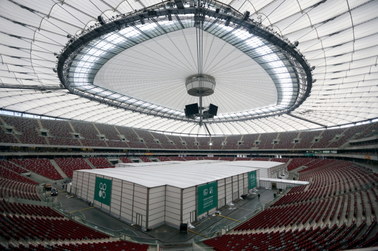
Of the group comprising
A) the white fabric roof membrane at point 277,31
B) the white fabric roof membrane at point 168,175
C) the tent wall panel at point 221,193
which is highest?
the white fabric roof membrane at point 277,31

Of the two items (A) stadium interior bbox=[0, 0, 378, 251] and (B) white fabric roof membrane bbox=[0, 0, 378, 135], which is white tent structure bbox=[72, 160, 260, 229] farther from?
(B) white fabric roof membrane bbox=[0, 0, 378, 135]

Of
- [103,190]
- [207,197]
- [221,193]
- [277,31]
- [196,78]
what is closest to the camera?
[277,31]

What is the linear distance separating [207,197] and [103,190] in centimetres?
1293

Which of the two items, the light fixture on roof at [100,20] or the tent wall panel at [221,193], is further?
the tent wall panel at [221,193]

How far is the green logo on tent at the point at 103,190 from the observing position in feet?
74.8

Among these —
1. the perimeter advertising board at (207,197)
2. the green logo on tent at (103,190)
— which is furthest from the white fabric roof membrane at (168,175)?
the green logo on tent at (103,190)

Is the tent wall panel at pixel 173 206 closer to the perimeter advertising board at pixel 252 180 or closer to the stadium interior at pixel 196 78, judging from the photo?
the stadium interior at pixel 196 78

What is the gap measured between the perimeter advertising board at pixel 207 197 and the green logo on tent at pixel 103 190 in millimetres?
10711

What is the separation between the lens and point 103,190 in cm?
2377

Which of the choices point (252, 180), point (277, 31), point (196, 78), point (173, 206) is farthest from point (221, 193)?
point (277, 31)

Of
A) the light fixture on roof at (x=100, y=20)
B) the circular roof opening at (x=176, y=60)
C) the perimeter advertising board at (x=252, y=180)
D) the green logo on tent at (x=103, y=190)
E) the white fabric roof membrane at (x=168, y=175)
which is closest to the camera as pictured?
the light fixture on roof at (x=100, y=20)

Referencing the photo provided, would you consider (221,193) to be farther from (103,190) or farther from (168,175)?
(103,190)

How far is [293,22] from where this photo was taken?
18.7m

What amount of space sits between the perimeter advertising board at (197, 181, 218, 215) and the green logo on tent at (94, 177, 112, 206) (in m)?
10.7
